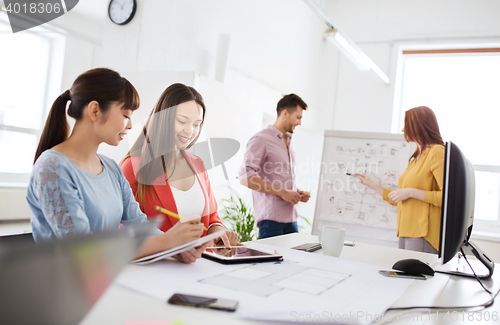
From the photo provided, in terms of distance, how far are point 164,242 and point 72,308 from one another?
22.2 inches

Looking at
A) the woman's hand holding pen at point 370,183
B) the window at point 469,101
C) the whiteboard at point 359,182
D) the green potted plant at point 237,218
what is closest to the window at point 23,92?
the green potted plant at point 237,218

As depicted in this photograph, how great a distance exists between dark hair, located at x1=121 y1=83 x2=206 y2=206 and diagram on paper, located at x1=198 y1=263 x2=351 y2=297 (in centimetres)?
61

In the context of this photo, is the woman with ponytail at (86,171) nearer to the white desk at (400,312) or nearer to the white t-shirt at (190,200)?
the white desk at (400,312)

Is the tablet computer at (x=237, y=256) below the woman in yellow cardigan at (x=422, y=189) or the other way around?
below

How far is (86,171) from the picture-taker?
3.47 ft

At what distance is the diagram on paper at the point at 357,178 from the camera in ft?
9.99

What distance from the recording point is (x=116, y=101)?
1.09 metres

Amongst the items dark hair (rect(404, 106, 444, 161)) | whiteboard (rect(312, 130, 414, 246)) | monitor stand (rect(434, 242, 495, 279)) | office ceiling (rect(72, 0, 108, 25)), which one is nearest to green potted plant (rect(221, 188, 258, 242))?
whiteboard (rect(312, 130, 414, 246))

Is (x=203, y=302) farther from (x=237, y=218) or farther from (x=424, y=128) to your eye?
(x=237, y=218)

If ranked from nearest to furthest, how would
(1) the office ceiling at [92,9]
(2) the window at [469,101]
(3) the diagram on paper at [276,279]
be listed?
(3) the diagram on paper at [276,279], (1) the office ceiling at [92,9], (2) the window at [469,101]

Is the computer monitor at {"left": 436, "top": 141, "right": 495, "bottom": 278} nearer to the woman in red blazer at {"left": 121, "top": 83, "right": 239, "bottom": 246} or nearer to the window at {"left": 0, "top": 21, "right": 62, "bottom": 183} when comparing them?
the woman in red blazer at {"left": 121, "top": 83, "right": 239, "bottom": 246}

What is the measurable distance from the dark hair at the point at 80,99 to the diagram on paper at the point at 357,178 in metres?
2.41

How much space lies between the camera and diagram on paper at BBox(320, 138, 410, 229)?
3.04m

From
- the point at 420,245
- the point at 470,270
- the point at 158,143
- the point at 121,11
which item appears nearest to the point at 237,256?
the point at 158,143
